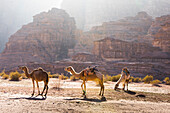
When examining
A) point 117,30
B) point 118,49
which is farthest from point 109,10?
point 118,49

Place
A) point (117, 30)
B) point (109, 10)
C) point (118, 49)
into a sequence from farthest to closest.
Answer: point (109, 10) < point (117, 30) < point (118, 49)

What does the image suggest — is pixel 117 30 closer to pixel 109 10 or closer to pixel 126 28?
pixel 126 28

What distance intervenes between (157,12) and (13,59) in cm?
10560

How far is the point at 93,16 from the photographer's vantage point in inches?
5891

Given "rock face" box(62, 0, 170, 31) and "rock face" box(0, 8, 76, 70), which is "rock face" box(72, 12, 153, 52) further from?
"rock face" box(62, 0, 170, 31)

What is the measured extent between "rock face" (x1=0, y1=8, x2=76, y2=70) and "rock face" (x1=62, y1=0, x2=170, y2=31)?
50.0 meters

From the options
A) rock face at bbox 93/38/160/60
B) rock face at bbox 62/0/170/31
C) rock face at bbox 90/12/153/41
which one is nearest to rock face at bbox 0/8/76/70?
rock face at bbox 90/12/153/41

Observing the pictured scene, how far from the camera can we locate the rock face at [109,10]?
137788 mm

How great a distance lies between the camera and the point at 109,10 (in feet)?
475

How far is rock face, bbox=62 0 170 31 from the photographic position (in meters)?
138

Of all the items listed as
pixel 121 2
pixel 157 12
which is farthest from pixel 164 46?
pixel 121 2

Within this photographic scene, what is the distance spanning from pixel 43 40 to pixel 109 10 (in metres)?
78.9

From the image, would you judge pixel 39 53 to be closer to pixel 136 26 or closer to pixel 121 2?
pixel 136 26

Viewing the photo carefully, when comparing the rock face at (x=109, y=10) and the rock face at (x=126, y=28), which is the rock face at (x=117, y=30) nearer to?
the rock face at (x=126, y=28)
